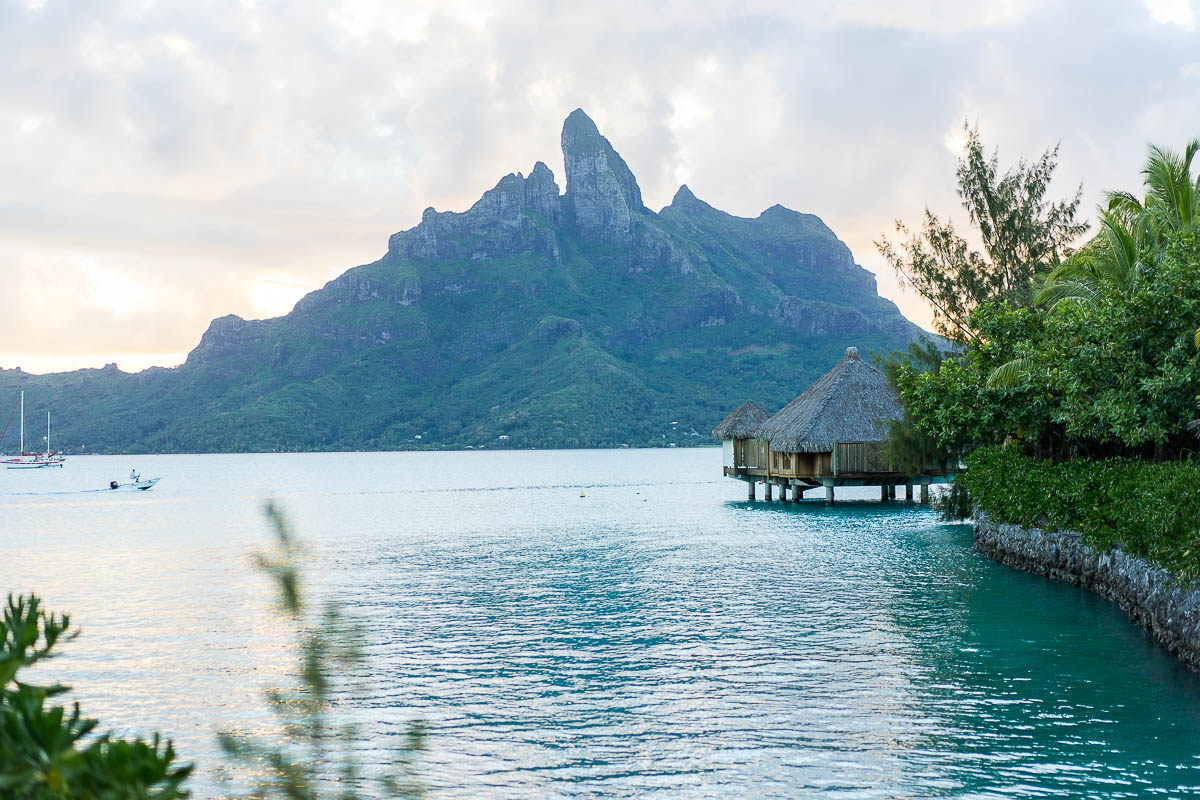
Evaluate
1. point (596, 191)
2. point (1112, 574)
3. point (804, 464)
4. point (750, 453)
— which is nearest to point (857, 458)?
point (804, 464)

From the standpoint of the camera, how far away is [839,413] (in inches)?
1455

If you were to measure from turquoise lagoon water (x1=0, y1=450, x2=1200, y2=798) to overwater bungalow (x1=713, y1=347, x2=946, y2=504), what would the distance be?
8508mm

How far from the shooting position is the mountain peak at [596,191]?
179 meters

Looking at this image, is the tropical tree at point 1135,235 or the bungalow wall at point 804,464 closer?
the tropical tree at point 1135,235

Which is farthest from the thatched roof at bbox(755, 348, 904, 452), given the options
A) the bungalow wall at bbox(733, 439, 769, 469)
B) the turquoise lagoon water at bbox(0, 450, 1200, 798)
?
the turquoise lagoon water at bbox(0, 450, 1200, 798)

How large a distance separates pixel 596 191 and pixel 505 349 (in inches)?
2033

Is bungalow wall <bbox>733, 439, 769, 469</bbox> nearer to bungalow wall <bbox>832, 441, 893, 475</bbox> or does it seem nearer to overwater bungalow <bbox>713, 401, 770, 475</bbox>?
overwater bungalow <bbox>713, 401, 770, 475</bbox>

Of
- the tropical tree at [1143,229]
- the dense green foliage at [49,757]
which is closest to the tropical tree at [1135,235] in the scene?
the tropical tree at [1143,229]

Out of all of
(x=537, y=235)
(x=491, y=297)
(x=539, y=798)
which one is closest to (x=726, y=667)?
(x=539, y=798)

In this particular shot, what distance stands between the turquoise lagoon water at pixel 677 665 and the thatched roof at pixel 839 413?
8716 millimetres

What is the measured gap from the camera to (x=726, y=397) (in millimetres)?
132500

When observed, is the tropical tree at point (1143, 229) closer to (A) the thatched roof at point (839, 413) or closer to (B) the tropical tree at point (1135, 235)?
(B) the tropical tree at point (1135, 235)

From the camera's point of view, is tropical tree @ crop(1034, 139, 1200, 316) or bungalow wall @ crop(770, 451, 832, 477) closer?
tropical tree @ crop(1034, 139, 1200, 316)

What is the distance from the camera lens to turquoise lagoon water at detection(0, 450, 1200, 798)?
802 cm
